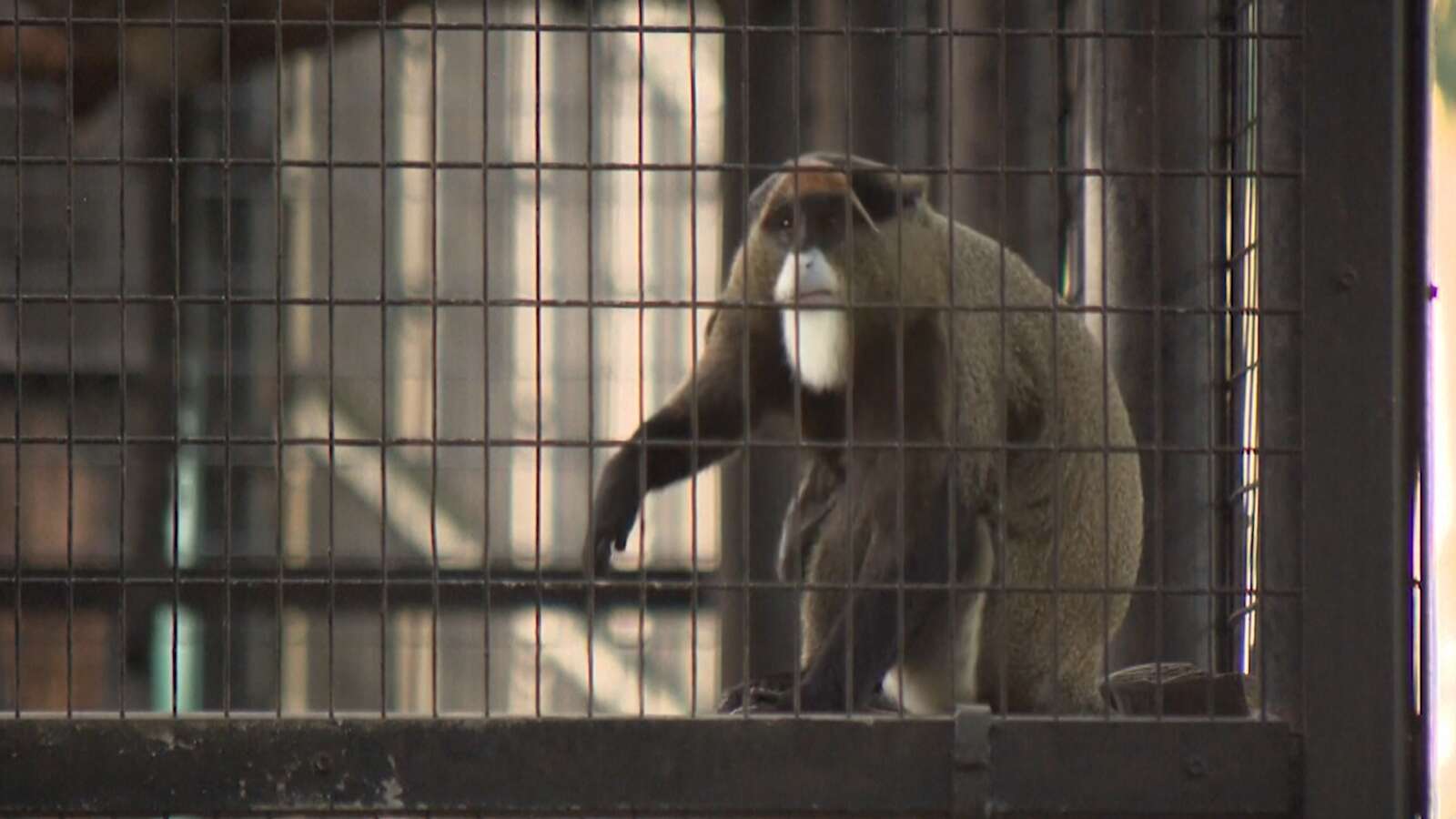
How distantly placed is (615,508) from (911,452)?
1.67ft

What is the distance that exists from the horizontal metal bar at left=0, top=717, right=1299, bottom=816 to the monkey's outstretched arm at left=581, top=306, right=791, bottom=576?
1090mm

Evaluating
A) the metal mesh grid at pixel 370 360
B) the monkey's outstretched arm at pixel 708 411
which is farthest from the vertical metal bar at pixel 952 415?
the metal mesh grid at pixel 370 360

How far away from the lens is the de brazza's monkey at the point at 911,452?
141 inches

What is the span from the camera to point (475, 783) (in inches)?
105

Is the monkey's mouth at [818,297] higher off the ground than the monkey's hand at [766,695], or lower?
higher

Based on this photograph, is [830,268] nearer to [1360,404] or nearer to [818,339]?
[818,339]

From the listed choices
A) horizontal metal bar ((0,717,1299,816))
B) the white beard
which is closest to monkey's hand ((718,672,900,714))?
the white beard

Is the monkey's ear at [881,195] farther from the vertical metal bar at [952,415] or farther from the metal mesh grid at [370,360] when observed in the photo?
the metal mesh grid at [370,360]

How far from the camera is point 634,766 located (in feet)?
8.82

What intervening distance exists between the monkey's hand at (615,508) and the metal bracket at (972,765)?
1112mm

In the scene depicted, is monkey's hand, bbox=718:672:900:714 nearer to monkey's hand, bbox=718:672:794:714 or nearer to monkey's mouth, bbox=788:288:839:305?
monkey's hand, bbox=718:672:794:714

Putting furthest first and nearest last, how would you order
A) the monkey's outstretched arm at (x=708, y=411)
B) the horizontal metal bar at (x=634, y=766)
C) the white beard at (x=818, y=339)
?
the monkey's outstretched arm at (x=708, y=411), the white beard at (x=818, y=339), the horizontal metal bar at (x=634, y=766)

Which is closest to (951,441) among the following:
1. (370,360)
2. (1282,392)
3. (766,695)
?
(1282,392)

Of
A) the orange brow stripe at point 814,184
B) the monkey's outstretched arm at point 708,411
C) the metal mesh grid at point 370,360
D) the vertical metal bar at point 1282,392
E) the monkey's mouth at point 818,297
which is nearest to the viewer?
the vertical metal bar at point 1282,392
